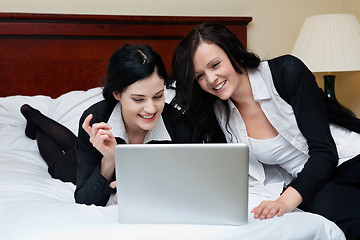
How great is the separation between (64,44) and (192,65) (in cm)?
105

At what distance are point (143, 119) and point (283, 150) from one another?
48 centimetres

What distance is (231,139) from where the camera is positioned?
1.45 meters

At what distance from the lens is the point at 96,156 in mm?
1285

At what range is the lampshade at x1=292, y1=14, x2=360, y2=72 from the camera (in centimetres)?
200

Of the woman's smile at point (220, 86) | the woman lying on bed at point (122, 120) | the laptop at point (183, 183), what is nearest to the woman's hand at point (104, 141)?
the woman lying on bed at point (122, 120)

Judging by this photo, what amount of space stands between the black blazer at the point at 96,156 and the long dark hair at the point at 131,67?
11 cm

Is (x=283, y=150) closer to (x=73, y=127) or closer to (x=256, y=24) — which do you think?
(x=73, y=127)

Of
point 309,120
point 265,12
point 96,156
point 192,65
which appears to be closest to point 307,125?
point 309,120

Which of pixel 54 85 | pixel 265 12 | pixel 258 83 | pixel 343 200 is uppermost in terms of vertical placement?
pixel 265 12

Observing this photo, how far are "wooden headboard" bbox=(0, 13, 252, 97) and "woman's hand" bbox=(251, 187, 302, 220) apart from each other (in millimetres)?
1321

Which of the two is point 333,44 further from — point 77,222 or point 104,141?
point 77,222

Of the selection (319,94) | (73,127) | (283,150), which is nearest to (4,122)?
(73,127)

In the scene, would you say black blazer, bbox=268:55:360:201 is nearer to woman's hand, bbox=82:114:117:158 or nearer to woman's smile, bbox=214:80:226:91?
woman's smile, bbox=214:80:226:91

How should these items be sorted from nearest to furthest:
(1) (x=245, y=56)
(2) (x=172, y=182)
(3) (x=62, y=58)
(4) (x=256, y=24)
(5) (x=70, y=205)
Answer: (2) (x=172, y=182)
(5) (x=70, y=205)
(1) (x=245, y=56)
(3) (x=62, y=58)
(4) (x=256, y=24)
